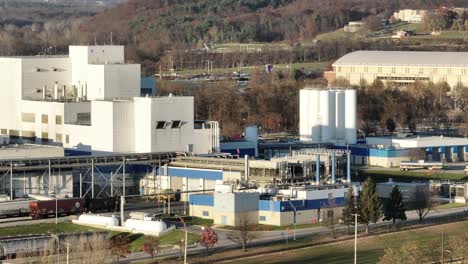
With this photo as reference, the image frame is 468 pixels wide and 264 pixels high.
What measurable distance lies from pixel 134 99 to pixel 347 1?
8103 centimetres

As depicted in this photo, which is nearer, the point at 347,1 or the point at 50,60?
the point at 50,60

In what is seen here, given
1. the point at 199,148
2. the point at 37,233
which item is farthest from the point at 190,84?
the point at 37,233

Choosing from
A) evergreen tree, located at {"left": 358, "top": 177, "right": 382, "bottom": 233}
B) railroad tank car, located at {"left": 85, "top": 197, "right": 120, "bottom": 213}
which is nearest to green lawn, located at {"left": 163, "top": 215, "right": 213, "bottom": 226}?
railroad tank car, located at {"left": 85, "top": 197, "right": 120, "bottom": 213}

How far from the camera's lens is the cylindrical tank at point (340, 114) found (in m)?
44.3

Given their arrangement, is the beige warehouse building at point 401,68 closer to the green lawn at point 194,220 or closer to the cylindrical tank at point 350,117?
the cylindrical tank at point 350,117

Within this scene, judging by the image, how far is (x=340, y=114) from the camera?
146 feet

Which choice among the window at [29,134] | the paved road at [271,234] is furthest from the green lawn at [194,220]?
the window at [29,134]

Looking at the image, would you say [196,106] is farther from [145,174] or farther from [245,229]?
[245,229]

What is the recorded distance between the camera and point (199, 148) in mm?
38562

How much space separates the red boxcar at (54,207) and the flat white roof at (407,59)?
31.7m

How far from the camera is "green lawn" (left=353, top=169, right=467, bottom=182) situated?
39.8m

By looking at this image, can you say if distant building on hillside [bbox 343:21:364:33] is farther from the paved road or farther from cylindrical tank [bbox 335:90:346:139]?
the paved road

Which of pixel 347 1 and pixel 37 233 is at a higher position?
pixel 347 1

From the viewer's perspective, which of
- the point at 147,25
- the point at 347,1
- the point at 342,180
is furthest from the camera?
the point at 347,1
